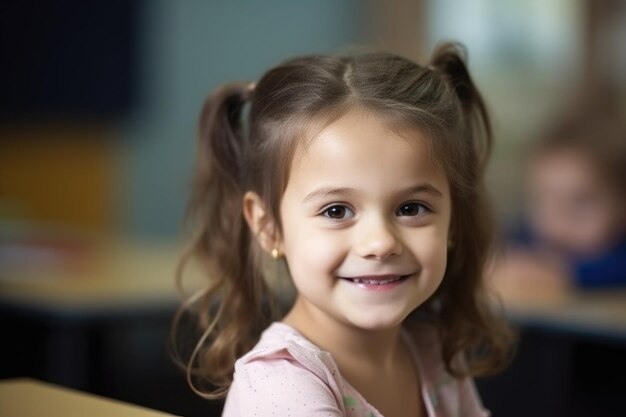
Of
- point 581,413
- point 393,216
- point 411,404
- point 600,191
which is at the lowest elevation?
point 581,413

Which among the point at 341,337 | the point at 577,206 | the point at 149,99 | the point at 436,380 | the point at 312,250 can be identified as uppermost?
the point at 312,250

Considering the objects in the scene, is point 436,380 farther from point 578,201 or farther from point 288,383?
point 578,201

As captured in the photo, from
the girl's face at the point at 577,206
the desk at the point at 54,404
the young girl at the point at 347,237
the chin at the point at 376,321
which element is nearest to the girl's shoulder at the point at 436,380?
the young girl at the point at 347,237

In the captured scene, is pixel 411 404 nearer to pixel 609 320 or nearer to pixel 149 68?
pixel 609 320

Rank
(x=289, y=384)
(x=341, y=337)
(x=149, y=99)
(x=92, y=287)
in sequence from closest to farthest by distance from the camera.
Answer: (x=289, y=384)
(x=341, y=337)
(x=92, y=287)
(x=149, y=99)

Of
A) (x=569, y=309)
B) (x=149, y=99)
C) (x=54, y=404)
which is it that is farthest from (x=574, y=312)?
(x=149, y=99)

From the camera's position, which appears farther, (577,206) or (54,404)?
(577,206)

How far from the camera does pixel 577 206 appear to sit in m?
3.51

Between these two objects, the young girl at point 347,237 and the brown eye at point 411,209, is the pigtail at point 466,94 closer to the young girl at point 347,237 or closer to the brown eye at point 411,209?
the young girl at point 347,237

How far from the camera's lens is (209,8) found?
6082 mm

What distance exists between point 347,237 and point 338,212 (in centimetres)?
3

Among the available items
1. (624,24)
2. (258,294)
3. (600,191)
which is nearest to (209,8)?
(624,24)

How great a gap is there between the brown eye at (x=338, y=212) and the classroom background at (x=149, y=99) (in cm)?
188

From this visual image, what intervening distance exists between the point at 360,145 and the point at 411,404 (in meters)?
0.35
